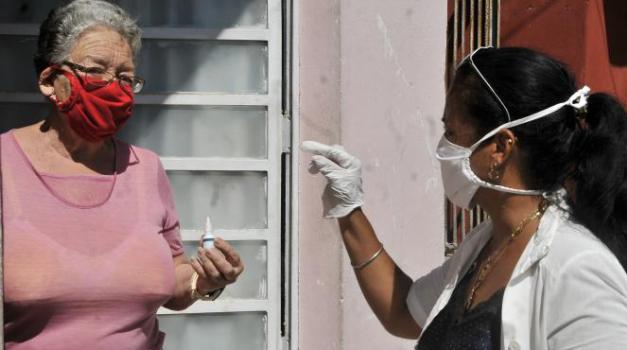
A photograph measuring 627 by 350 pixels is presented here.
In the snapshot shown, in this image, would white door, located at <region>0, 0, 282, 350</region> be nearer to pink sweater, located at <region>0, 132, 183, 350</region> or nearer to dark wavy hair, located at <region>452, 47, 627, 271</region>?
pink sweater, located at <region>0, 132, 183, 350</region>

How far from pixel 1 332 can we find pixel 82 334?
0.33 metres

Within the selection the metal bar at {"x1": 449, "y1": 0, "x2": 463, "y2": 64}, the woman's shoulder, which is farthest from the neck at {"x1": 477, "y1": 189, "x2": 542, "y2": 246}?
the metal bar at {"x1": 449, "y1": 0, "x2": 463, "y2": 64}

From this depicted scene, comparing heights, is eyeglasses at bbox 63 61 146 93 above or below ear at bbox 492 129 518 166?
above

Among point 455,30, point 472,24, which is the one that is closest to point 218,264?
point 455,30

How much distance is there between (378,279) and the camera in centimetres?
305

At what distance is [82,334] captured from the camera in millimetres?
2836

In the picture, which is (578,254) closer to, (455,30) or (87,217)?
(87,217)

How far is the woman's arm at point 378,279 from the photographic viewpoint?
305 cm

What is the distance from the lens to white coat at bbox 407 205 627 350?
93.7 inches

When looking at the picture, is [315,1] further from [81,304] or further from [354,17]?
[81,304]

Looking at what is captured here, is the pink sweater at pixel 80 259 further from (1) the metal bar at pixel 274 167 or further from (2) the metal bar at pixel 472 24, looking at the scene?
(2) the metal bar at pixel 472 24

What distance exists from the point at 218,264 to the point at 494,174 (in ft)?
2.51

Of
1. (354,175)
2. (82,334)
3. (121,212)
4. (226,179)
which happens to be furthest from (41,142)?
(226,179)

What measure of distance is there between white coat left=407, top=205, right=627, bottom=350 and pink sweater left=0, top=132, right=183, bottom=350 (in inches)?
38.6
